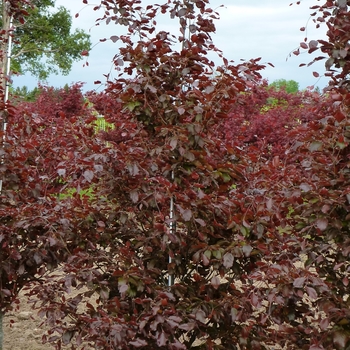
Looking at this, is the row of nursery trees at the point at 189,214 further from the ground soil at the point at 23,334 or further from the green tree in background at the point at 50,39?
the green tree in background at the point at 50,39

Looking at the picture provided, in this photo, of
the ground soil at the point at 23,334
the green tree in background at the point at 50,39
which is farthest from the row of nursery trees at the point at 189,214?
the green tree in background at the point at 50,39

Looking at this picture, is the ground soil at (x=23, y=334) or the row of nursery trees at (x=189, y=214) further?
the ground soil at (x=23, y=334)

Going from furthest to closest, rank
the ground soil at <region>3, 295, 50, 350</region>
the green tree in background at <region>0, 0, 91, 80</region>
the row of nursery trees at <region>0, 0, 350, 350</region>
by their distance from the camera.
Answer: the green tree in background at <region>0, 0, 91, 80</region>, the ground soil at <region>3, 295, 50, 350</region>, the row of nursery trees at <region>0, 0, 350, 350</region>

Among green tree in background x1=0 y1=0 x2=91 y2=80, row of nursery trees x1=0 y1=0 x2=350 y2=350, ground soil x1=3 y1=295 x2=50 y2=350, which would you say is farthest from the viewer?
green tree in background x1=0 y1=0 x2=91 y2=80

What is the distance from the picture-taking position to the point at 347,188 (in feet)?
7.72

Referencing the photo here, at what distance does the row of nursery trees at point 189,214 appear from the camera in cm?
251

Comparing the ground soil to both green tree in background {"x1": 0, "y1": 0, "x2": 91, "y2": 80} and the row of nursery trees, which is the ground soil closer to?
the row of nursery trees

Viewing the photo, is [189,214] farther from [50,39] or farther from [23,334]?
[50,39]

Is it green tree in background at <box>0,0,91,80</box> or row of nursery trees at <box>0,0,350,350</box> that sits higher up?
green tree in background at <box>0,0,91,80</box>

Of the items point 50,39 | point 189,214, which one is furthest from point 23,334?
point 50,39

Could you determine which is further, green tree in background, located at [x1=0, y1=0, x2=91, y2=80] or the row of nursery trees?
green tree in background, located at [x1=0, y1=0, x2=91, y2=80]

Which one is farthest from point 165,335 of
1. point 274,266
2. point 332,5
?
point 332,5

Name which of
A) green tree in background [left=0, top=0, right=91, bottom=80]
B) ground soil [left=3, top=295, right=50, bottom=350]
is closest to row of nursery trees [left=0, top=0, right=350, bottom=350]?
ground soil [left=3, top=295, right=50, bottom=350]

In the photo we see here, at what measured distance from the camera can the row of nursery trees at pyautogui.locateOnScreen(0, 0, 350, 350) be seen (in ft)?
8.22
